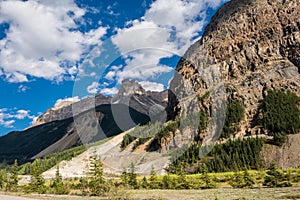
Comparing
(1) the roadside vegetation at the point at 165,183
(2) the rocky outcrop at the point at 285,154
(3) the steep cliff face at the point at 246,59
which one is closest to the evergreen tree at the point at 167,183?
(1) the roadside vegetation at the point at 165,183

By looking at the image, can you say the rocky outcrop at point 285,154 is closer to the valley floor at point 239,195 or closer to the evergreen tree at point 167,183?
the evergreen tree at point 167,183

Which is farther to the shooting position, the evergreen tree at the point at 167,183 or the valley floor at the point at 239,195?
the evergreen tree at the point at 167,183

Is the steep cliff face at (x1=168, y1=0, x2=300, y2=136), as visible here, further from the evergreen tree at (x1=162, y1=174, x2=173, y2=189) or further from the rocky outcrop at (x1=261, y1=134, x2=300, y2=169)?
the evergreen tree at (x1=162, y1=174, x2=173, y2=189)

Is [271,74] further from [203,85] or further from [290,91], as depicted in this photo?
[203,85]

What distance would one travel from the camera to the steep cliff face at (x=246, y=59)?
140 metres

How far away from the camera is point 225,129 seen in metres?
131

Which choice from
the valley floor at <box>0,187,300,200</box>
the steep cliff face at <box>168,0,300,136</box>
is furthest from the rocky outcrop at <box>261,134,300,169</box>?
the valley floor at <box>0,187,300,200</box>

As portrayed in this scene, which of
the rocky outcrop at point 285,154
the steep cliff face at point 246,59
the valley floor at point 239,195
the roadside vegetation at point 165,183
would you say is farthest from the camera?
the steep cliff face at point 246,59

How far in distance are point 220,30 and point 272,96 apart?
70449mm

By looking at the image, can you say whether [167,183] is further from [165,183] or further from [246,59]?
[246,59]

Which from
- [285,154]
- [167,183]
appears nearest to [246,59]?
[285,154]

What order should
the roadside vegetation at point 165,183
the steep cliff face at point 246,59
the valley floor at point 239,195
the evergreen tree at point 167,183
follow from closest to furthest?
the valley floor at point 239,195 < the roadside vegetation at point 165,183 < the evergreen tree at point 167,183 < the steep cliff face at point 246,59

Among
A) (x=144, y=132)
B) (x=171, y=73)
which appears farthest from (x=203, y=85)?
(x=171, y=73)

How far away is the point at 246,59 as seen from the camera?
159 meters
